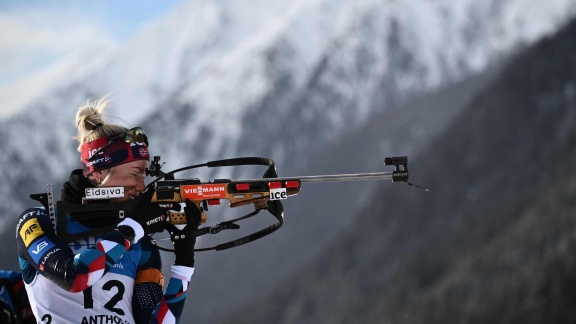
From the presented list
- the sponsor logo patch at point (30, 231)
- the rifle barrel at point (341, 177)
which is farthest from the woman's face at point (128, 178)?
the rifle barrel at point (341, 177)

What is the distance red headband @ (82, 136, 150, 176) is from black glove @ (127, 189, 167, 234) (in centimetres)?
29

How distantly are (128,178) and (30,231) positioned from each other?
810 millimetres

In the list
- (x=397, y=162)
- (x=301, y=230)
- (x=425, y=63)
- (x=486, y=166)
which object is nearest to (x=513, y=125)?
(x=486, y=166)

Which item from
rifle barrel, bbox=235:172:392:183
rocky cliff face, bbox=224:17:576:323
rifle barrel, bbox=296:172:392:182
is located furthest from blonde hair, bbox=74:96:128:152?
rocky cliff face, bbox=224:17:576:323

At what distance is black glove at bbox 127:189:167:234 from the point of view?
6.28m

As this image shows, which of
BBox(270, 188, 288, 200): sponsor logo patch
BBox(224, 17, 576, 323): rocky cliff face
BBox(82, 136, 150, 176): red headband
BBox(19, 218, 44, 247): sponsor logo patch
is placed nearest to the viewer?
BBox(19, 218, 44, 247): sponsor logo patch

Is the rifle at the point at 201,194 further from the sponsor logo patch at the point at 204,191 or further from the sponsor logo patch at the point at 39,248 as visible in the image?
the sponsor logo patch at the point at 39,248

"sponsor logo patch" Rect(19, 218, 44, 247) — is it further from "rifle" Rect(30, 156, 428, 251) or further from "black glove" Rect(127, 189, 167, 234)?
"black glove" Rect(127, 189, 167, 234)

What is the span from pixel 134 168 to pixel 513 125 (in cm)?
6022

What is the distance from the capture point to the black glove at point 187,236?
6.45 metres

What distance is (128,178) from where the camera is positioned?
21.2ft

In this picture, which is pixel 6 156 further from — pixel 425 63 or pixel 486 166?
pixel 425 63

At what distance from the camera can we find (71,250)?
19.7ft

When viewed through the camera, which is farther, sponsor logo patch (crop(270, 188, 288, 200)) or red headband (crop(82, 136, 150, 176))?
sponsor logo patch (crop(270, 188, 288, 200))
